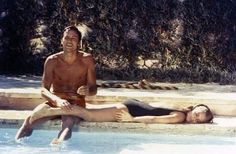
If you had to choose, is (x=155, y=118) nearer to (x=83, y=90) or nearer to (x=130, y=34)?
(x=83, y=90)

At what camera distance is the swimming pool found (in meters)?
6.14

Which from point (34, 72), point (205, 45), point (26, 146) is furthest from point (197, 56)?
point (26, 146)

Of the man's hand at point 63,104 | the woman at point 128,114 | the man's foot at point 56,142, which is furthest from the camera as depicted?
the woman at point 128,114

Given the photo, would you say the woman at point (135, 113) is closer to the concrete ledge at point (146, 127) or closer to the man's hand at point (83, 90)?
the concrete ledge at point (146, 127)

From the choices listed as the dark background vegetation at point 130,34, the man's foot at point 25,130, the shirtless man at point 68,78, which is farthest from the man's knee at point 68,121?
the dark background vegetation at point 130,34

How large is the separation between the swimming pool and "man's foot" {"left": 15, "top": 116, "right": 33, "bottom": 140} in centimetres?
7

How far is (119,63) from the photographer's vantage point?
11.2m

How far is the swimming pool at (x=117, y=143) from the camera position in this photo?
6141 millimetres

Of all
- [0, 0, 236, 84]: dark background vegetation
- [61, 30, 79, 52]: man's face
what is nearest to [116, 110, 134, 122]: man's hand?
[61, 30, 79, 52]: man's face

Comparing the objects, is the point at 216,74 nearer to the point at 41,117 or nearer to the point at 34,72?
the point at 34,72

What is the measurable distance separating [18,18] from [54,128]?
5.30 metres

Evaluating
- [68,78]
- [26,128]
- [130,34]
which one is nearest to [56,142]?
[26,128]

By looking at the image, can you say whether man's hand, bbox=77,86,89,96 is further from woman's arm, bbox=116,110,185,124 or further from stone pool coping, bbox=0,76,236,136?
woman's arm, bbox=116,110,185,124

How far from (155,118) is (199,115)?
531mm
